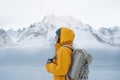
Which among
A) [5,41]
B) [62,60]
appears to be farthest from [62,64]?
[5,41]

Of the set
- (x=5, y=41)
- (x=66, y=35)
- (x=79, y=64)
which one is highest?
(x=66, y=35)

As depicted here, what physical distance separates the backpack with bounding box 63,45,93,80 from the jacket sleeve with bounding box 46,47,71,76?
0.04 metres

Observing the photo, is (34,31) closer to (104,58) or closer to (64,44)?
(104,58)

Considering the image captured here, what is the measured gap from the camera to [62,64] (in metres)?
3.16

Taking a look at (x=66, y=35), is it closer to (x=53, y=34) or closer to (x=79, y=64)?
(x=79, y=64)

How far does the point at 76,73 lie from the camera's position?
10.5 ft

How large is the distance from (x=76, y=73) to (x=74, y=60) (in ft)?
0.33

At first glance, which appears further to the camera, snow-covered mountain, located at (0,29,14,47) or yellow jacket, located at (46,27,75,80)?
snow-covered mountain, located at (0,29,14,47)

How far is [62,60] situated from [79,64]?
5.3 inches

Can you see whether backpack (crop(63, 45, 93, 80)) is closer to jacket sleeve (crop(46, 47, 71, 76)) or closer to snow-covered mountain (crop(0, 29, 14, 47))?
jacket sleeve (crop(46, 47, 71, 76))

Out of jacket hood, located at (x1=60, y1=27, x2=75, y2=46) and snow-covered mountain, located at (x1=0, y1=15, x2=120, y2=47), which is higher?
jacket hood, located at (x1=60, y1=27, x2=75, y2=46)

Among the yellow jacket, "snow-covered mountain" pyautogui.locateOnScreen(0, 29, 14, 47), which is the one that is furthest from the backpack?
"snow-covered mountain" pyautogui.locateOnScreen(0, 29, 14, 47)

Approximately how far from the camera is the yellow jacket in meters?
3.15

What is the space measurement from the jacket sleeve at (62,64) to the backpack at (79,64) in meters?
0.04
